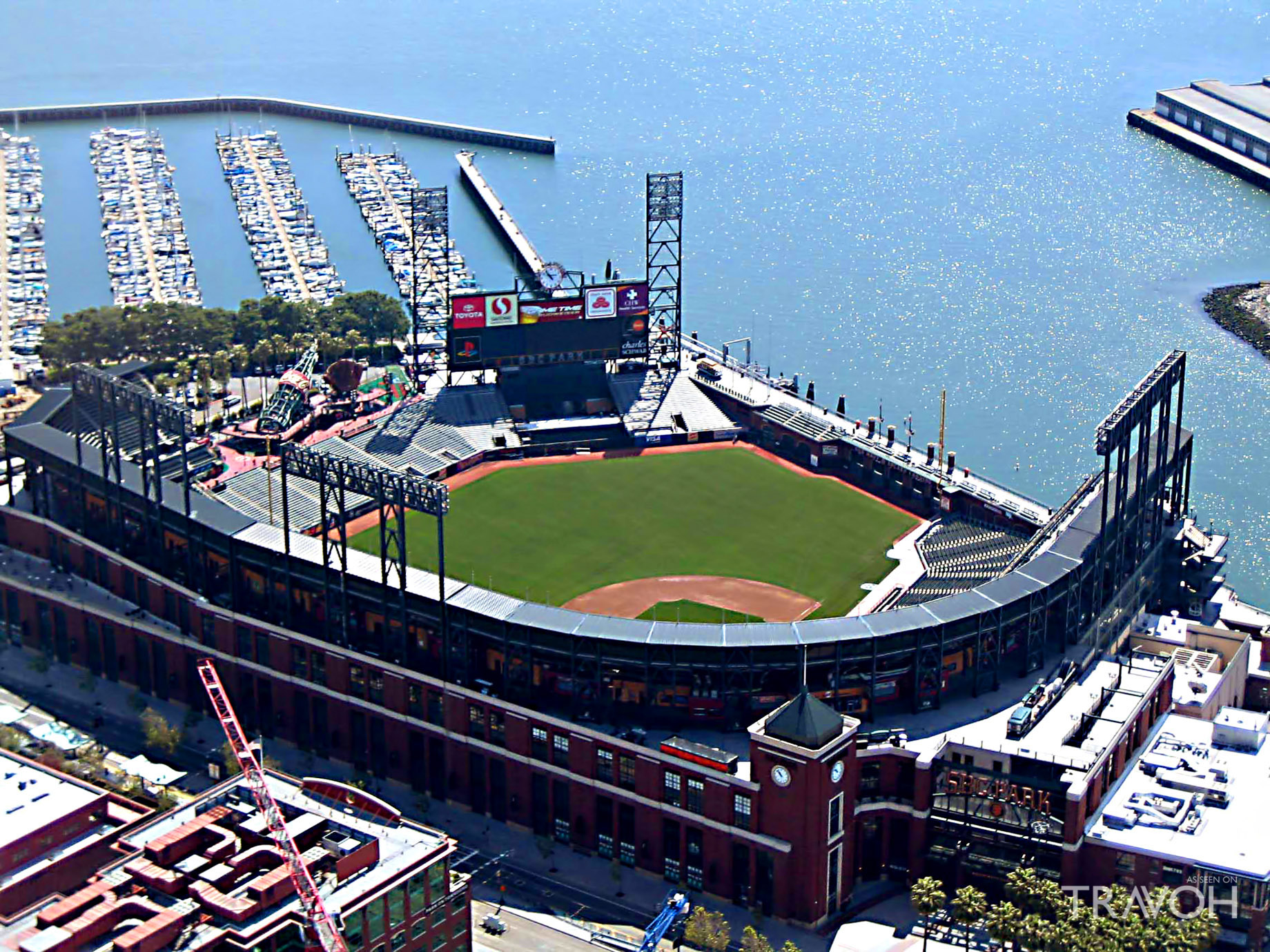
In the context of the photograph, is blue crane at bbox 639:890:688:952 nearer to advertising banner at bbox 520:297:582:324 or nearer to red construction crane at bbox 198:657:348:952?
red construction crane at bbox 198:657:348:952

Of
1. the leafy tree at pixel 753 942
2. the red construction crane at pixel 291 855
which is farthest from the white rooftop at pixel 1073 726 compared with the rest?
the red construction crane at pixel 291 855

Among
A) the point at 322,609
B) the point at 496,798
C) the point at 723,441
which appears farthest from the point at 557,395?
the point at 496,798

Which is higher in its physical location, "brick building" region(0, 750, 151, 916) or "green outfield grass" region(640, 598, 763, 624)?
"green outfield grass" region(640, 598, 763, 624)

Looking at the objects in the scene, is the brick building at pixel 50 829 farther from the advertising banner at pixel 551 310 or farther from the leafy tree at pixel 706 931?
the advertising banner at pixel 551 310

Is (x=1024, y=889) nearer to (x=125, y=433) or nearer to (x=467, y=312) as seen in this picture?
(x=467, y=312)

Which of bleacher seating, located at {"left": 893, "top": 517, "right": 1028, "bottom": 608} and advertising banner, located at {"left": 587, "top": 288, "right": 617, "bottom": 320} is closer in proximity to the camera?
bleacher seating, located at {"left": 893, "top": 517, "right": 1028, "bottom": 608}

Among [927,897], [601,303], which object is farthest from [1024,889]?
[601,303]

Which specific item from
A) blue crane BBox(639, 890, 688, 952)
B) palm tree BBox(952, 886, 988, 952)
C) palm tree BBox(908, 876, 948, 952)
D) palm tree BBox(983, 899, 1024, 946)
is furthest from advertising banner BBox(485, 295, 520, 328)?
palm tree BBox(983, 899, 1024, 946)
